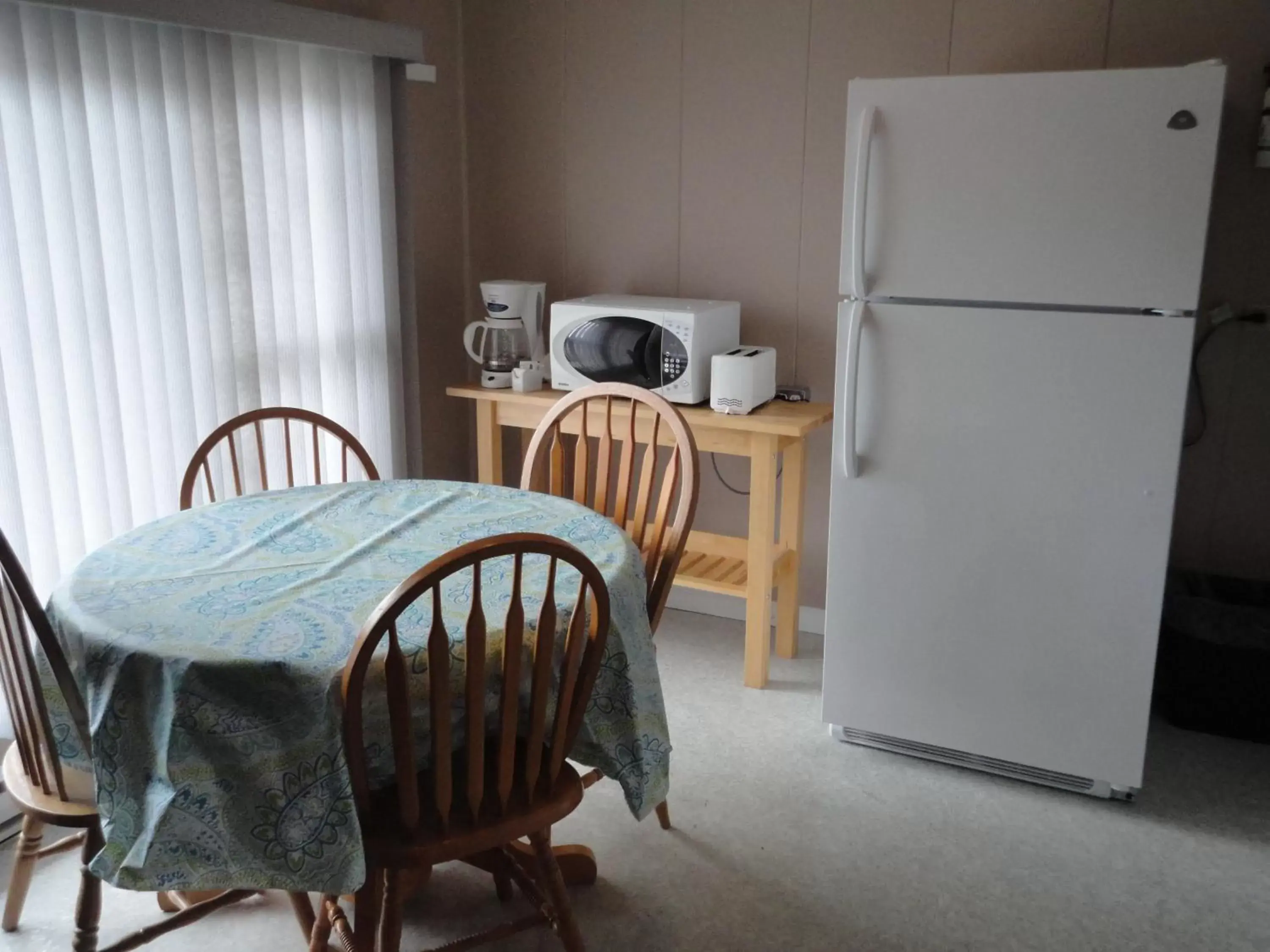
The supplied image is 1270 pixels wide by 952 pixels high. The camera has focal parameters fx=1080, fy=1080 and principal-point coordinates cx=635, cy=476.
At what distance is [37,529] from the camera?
7.68ft

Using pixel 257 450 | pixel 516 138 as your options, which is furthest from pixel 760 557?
pixel 516 138

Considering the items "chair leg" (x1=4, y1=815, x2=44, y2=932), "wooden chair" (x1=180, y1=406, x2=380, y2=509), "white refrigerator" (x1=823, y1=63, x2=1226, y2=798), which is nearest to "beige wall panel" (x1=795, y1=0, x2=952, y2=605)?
"white refrigerator" (x1=823, y1=63, x2=1226, y2=798)

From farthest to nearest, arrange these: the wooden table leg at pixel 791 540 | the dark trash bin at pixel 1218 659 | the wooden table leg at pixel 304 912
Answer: the wooden table leg at pixel 791 540 < the dark trash bin at pixel 1218 659 < the wooden table leg at pixel 304 912

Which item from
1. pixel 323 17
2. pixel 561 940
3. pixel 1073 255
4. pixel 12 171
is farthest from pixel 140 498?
pixel 1073 255

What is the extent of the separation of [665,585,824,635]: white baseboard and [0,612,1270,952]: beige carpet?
666mm

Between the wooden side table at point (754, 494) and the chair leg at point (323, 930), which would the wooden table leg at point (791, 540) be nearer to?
the wooden side table at point (754, 494)

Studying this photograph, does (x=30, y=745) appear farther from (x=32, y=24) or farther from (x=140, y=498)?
(x=32, y=24)

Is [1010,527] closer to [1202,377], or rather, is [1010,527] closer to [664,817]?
[1202,377]

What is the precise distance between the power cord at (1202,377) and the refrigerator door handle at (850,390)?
0.98 metres

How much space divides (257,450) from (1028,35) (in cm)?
231

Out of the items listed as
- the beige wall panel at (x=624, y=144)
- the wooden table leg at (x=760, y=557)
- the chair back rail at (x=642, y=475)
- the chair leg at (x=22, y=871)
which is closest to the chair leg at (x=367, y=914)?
the chair leg at (x=22, y=871)

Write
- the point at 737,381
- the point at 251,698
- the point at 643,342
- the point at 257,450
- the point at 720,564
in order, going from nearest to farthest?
the point at 251,698 → the point at 257,450 → the point at 737,381 → the point at 643,342 → the point at 720,564

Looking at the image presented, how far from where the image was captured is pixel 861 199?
243 cm

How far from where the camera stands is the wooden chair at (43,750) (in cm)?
164
